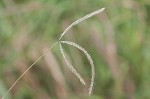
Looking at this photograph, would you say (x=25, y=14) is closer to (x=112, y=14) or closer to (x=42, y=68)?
(x=42, y=68)

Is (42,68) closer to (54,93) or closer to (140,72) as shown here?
(54,93)

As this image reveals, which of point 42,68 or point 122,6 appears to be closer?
point 42,68

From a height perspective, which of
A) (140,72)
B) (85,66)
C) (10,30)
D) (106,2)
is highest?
(10,30)

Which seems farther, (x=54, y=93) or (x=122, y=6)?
(x=122, y=6)

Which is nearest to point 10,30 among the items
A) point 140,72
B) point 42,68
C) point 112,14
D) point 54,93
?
point 42,68

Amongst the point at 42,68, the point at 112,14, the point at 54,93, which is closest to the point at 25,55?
the point at 42,68

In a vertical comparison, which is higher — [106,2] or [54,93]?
[106,2]
